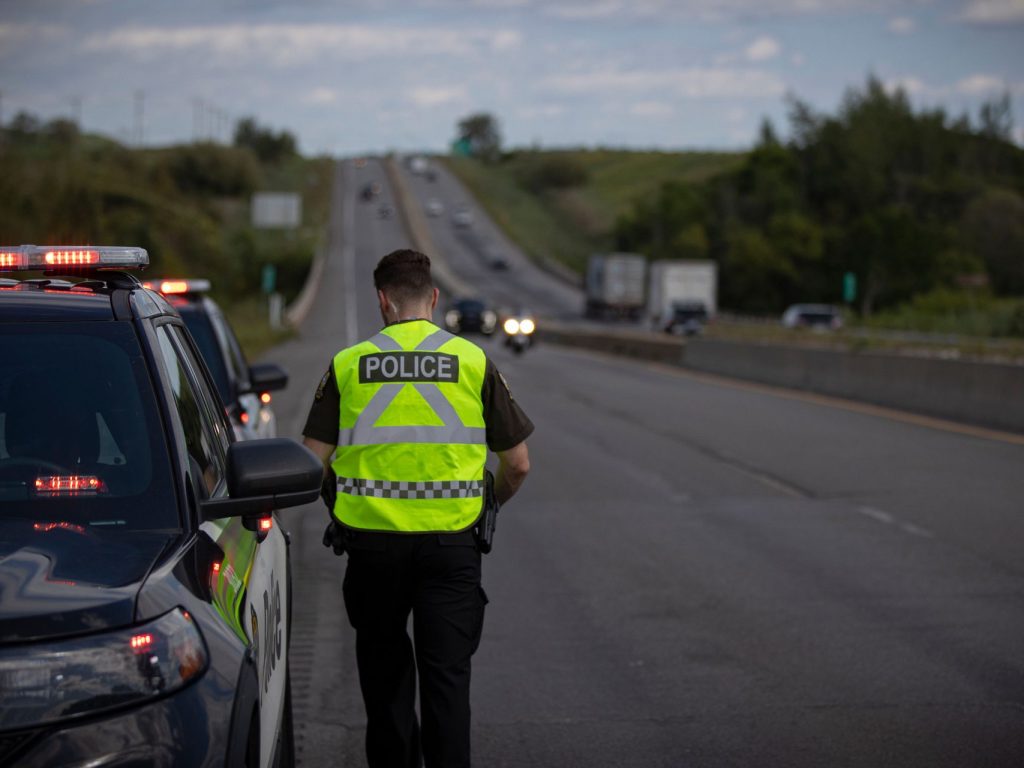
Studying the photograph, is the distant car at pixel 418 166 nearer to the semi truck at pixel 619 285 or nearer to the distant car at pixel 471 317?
the semi truck at pixel 619 285

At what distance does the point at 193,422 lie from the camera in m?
4.76

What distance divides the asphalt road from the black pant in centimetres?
118

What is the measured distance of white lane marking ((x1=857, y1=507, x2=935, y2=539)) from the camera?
11.8 meters

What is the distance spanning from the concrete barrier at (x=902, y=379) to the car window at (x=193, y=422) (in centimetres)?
1690

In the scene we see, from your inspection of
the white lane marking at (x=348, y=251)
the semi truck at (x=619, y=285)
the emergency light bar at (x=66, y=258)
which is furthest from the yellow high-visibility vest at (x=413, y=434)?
the semi truck at (x=619, y=285)

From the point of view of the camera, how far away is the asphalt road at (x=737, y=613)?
256 inches

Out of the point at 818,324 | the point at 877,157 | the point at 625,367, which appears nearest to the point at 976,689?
the point at 625,367

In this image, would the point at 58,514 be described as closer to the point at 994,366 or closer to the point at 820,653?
the point at 820,653

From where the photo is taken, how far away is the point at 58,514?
164 inches

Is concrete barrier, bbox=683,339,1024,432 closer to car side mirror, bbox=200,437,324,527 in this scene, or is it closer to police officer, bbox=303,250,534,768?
police officer, bbox=303,250,534,768

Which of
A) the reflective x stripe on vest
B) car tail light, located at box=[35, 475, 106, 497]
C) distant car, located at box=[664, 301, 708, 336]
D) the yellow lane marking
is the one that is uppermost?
the reflective x stripe on vest

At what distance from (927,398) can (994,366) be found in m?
2.33

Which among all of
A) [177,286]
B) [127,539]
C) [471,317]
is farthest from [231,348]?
[471,317]

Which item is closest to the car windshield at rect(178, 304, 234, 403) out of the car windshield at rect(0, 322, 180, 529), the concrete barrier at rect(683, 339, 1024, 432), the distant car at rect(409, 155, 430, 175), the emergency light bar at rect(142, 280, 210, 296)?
the emergency light bar at rect(142, 280, 210, 296)
